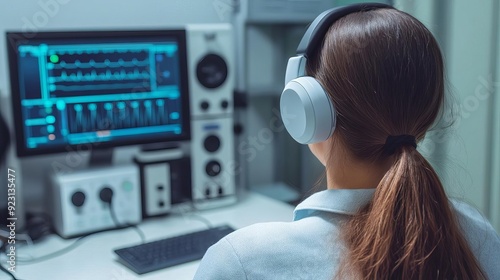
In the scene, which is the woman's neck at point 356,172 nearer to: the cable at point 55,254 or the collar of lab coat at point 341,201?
the collar of lab coat at point 341,201

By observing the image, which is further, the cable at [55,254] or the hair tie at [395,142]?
the cable at [55,254]

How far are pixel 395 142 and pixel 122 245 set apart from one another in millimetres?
854

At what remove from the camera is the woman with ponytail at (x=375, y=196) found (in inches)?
28.6

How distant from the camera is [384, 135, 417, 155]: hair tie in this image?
767 millimetres

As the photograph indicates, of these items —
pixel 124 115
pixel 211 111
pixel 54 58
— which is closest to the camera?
pixel 54 58

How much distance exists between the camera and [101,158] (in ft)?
5.13

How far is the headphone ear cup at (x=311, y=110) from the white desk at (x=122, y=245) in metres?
0.52

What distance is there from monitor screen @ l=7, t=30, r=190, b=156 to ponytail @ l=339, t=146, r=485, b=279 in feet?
3.05

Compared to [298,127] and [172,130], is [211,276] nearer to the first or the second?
[298,127]

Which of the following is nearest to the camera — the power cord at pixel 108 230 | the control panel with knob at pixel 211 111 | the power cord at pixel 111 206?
the power cord at pixel 108 230

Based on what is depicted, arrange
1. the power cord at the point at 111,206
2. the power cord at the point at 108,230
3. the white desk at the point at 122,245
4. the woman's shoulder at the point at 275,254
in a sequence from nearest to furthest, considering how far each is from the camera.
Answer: the woman's shoulder at the point at 275,254
the white desk at the point at 122,245
the power cord at the point at 108,230
the power cord at the point at 111,206

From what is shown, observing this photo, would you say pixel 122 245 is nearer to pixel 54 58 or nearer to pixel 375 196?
pixel 54 58

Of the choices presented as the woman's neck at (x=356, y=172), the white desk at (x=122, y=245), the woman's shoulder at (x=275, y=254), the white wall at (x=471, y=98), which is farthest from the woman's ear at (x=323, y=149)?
the white wall at (x=471, y=98)

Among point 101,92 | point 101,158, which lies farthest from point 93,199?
point 101,92
